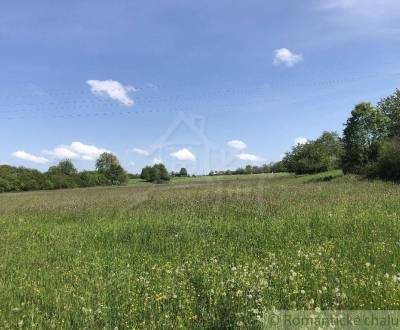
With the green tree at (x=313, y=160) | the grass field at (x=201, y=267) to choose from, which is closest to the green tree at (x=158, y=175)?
the green tree at (x=313, y=160)

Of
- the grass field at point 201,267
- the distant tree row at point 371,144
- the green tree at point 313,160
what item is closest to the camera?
the grass field at point 201,267

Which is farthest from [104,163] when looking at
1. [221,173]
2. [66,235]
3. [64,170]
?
[66,235]

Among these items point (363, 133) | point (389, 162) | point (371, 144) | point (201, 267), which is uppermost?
point (363, 133)

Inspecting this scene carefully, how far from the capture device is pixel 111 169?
379 feet

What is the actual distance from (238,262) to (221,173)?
325 feet

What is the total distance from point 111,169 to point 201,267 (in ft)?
368

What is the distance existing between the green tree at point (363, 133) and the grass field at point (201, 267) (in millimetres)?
29291

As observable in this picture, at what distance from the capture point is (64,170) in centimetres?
13588

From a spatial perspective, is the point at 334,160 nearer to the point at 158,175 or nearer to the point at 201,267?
the point at 158,175

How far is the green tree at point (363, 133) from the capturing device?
131 feet

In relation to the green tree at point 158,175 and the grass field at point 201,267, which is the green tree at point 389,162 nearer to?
the grass field at point 201,267

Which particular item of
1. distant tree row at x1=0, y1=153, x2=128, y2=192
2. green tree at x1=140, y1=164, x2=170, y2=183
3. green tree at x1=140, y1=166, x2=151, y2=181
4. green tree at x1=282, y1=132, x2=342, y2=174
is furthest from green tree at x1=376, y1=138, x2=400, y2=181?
green tree at x1=140, y1=166, x2=151, y2=181

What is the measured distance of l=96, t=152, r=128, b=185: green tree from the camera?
10888cm

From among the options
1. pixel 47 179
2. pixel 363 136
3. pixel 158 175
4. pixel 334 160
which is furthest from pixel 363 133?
pixel 47 179
